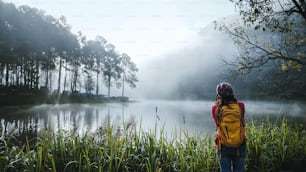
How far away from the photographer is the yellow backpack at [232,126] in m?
2.65

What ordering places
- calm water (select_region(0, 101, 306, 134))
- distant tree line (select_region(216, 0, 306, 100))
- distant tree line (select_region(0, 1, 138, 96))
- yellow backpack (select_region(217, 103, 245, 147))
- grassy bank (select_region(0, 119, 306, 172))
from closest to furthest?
yellow backpack (select_region(217, 103, 245, 147)) → grassy bank (select_region(0, 119, 306, 172)) → distant tree line (select_region(216, 0, 306, 100)) → calm water (select_region(0, 101, 306, 134)) → distant tree line (select_region(0, 1, 138, 96))

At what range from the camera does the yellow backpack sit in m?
2.65

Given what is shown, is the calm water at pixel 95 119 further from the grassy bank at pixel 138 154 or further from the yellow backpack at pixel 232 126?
the yellow backpack at pixel 232 126

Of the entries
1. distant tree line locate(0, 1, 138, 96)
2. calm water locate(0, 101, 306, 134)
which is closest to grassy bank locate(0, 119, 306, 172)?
calm water locate(0, 101, 306, 134)

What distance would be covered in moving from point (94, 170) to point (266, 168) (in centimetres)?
298

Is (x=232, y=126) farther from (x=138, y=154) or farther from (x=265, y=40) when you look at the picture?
(x=265, y=40)

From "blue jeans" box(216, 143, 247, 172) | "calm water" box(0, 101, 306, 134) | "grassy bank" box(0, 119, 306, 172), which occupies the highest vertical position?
"blue jeans" box(216, 143, 247, 172)

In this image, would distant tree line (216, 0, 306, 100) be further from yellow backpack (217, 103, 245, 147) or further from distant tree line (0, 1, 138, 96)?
distant tree line (0, 1, 138, 96)

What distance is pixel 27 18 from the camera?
93.1 ft

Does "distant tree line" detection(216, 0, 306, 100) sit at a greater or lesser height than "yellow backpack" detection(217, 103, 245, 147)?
greater

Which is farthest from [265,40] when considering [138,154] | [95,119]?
[95,119]

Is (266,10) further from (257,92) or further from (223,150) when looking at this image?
(257,92)

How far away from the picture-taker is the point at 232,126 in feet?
8.71

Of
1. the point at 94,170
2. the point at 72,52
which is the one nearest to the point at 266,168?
the point at 94,170
